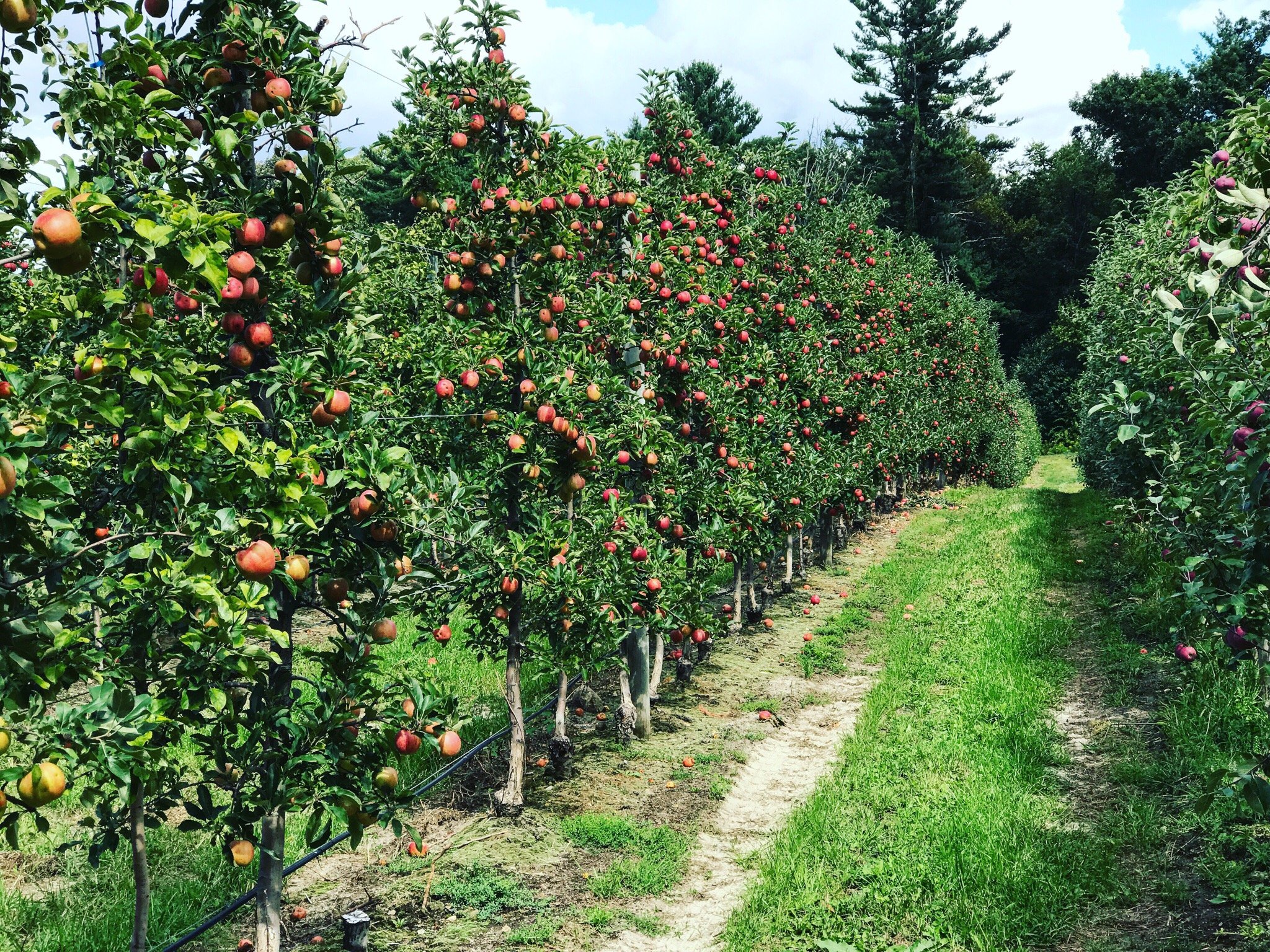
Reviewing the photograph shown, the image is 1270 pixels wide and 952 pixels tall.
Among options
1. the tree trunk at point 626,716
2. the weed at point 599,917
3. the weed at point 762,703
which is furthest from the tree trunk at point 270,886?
the weed at point 762,703

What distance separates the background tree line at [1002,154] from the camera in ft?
129

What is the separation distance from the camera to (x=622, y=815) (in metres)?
6.15

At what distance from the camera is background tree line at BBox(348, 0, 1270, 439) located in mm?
39406

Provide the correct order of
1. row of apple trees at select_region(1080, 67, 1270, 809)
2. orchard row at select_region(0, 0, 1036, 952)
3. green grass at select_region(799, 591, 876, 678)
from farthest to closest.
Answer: green grass at select_region(799, 591, 876, 678) → row of apple trees at select_region(1080, 67, 1270, 809) → orchard row at select_region(0, 0, 1036, 952)

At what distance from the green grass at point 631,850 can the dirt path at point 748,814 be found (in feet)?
0.34

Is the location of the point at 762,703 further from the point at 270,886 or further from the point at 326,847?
the point at 270,886

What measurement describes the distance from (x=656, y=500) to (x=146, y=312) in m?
5.36

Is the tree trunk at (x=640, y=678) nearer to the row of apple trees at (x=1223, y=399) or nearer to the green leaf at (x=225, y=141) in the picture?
the row of apple trees at (x=1223, y=399)

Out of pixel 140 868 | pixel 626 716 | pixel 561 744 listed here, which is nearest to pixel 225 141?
pixel 140 868

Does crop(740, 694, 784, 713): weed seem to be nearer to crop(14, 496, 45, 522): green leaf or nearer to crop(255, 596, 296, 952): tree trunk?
crop(255, 596, 296, 952): tree trunk

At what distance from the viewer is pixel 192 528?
9.20 ft

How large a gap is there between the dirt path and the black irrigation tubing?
64.6 inches

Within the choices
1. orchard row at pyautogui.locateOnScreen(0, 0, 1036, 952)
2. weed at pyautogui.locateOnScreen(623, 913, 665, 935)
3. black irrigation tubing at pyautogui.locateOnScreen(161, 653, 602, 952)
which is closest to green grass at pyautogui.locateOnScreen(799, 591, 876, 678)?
orchard row at pyautogui.locateOnScreen(0, 0, 1036, 952)

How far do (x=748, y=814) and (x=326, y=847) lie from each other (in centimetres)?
295
